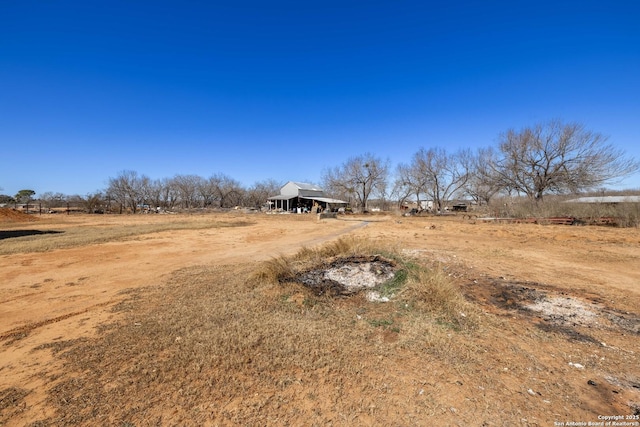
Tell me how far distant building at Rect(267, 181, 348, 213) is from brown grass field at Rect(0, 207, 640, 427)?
36.1 m

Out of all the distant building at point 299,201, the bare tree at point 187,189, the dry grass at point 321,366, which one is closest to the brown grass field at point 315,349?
the dry grass at point 321,366

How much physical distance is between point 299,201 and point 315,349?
1623 inches

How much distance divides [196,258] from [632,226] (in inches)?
1071

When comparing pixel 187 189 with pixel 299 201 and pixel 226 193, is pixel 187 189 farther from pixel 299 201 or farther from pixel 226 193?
pixel 299 201

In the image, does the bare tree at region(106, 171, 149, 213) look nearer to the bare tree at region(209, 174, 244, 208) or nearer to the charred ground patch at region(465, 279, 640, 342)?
the bare tree at region(209, 174, 244, 208)

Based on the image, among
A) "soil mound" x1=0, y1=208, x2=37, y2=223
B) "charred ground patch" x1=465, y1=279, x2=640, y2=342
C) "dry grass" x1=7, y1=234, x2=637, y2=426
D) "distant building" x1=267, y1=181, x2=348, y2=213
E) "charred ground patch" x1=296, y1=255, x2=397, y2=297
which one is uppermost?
"distant building" x1=267, y1=181, x2=348, y2=213

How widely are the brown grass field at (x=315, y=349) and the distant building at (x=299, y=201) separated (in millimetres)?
36122

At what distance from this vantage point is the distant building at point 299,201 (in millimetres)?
43188

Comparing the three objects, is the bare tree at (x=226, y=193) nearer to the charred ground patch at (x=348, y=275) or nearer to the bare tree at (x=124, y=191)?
the bare tree at (x=124, y=191)

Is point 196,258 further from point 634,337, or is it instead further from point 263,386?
point 634,337

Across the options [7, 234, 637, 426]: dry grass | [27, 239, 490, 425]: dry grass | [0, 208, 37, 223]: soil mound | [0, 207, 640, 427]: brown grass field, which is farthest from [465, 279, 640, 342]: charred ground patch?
[0, 208, 37, 223]: soil mound

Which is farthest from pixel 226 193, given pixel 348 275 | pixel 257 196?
pixel 348 275

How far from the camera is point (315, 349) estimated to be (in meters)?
3.26

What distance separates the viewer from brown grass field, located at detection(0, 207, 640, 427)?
2361 millimetres
